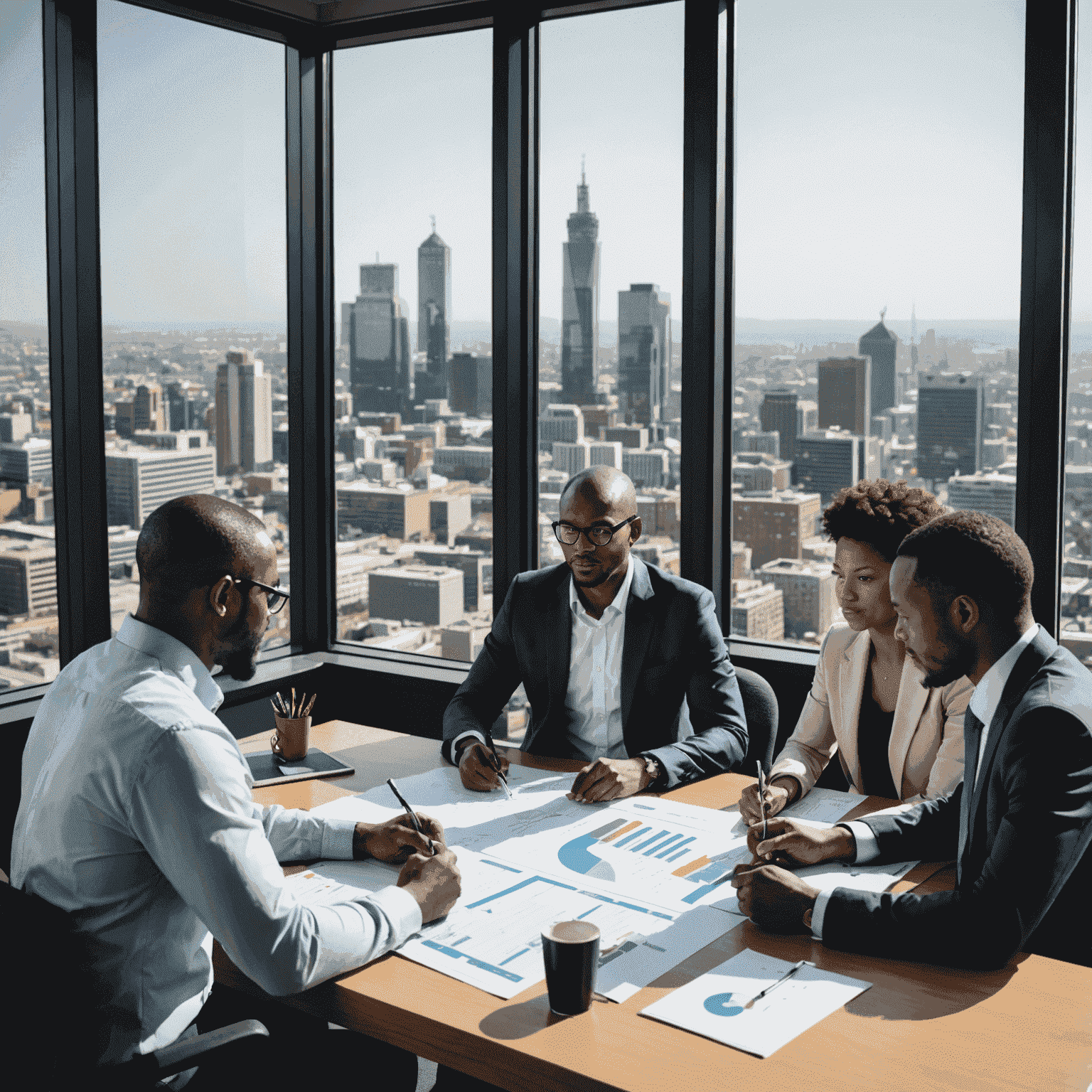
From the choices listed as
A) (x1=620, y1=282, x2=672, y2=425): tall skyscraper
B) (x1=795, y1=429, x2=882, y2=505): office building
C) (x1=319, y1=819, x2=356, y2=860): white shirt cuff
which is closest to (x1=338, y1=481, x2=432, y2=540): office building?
(x1=620, y1=282, x2=672, y2=425): tall skyscraper

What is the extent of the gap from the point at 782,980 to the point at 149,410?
9.36ft

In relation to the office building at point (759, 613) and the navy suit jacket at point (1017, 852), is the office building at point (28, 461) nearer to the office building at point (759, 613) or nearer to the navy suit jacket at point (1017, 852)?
the office building at point (759, 613)

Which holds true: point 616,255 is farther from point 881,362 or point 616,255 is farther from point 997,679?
point 997,679

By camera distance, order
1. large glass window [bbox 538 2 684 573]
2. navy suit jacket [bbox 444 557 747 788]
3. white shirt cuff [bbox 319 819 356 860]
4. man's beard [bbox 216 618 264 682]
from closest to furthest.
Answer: man's beard [bbox 216 618 264 682] < white shirt cuff [bbox 319 819 356 860] < navy suit jacket [bbox 444 557 747 788] < large glass window [bbox 538 2 684 573]

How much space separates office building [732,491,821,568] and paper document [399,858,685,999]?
185 centimetres

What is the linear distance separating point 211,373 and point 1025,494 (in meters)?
2.67

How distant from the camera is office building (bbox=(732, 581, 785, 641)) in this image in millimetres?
3342

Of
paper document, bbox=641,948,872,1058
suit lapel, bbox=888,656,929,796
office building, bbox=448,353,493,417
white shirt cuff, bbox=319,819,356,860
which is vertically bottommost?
paper document, bbox=641,948,872,1058

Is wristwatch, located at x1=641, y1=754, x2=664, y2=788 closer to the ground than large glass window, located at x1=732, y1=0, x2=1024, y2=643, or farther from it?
closer to the ground

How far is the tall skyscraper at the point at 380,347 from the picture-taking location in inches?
153

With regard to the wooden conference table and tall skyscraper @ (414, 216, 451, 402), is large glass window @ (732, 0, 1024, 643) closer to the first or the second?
tall skyscraper @ (414, 216, 451, 402)

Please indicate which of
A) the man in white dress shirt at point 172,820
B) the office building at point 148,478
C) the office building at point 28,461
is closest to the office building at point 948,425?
the man in white dress shirt at point 172,820

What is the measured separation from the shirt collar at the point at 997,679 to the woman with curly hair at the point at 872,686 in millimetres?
552

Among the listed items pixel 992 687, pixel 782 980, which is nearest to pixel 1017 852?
pixel 992 687
